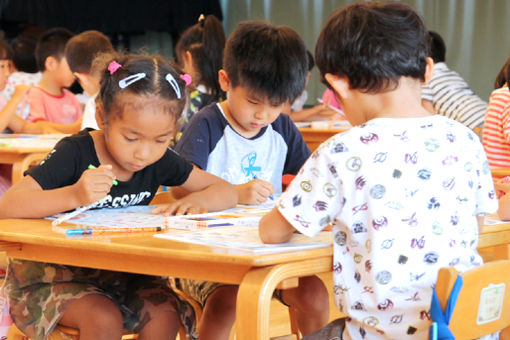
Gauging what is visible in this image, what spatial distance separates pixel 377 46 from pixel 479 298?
43 centimetres

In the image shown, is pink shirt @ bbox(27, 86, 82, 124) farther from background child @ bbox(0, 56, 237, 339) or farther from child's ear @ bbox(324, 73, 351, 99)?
child's ear @ bbox(324, 73, 351, 99)

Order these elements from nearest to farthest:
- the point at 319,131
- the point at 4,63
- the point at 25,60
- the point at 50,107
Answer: the point at 319,131 < the point at 4,63 < the point at 50,107 < the point at 25,60

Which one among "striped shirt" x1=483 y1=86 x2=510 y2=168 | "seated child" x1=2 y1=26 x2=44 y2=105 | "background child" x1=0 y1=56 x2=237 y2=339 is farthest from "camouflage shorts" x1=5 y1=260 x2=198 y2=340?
"seated child" x1=2 y1=26 x2=44 y2=105

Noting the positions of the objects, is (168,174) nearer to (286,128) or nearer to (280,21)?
(286,128)

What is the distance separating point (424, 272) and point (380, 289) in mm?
77

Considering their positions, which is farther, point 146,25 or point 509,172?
point 146,25

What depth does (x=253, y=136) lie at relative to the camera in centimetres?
206

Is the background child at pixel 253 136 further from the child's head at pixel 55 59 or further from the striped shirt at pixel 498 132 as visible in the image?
the child's head at pixel 55 59

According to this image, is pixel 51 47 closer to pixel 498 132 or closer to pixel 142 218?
pixel 498 132

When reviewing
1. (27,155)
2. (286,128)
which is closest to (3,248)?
(286,128)

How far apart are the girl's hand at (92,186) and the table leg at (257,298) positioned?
0.47m

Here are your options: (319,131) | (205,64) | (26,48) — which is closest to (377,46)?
(205,64)

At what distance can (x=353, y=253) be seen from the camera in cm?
115

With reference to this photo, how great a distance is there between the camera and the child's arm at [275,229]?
1.15 metres
